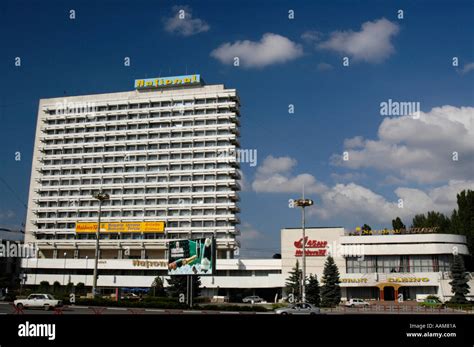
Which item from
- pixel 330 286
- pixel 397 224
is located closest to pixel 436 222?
pixel 397 224

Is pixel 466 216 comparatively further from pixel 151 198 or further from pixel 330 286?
pixel 151 198

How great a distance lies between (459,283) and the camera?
71.1m

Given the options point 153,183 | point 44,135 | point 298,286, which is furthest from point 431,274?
point 44,135

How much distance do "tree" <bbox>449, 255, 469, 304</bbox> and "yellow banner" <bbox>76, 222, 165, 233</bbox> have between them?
192ft

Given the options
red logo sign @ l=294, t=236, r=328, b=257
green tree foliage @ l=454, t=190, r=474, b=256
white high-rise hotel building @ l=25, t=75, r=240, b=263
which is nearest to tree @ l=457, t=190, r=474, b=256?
green tree foliage @ l=454, t=190, r=474, b=256

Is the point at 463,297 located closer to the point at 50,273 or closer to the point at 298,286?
the point at 298,286

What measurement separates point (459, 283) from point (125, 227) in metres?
68.6

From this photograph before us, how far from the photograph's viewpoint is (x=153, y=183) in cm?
10512

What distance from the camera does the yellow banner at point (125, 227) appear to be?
102 meters

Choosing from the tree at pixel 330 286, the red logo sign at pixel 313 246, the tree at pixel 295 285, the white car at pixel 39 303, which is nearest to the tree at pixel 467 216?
the red logo sign at pixel 313 246

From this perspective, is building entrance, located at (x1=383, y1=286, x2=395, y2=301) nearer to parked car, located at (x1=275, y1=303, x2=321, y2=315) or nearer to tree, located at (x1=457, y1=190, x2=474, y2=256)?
tree, located at (x1=457, y1=190, x2=474, y2=256)

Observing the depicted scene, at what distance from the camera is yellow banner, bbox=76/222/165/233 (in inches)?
4003
